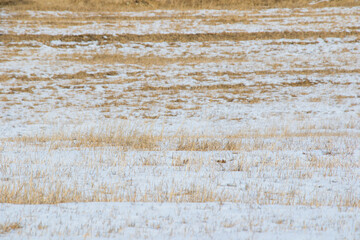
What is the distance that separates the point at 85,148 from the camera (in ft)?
25.6

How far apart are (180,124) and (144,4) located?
26865 mm

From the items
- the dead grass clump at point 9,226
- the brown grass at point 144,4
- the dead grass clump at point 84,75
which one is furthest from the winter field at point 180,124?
the brown grass at point 144,4

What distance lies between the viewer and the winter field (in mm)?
4281

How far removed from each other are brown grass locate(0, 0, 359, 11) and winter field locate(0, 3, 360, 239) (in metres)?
1.90

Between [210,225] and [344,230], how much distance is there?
1444 millimetres

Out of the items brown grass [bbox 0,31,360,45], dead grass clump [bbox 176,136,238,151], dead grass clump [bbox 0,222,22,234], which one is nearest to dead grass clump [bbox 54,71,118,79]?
brown grass [bbox 0,31,360,45]

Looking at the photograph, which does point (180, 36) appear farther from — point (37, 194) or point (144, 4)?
point (37, 194)

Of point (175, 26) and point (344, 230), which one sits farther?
point (175, 26)

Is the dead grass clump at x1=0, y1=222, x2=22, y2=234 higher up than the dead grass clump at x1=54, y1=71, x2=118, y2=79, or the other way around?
the dead grass clump at x1=0, y1=222, x2=22, y2=234

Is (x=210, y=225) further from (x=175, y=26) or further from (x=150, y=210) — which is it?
(x=175, y=26)

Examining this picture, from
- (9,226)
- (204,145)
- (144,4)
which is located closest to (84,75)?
(204,145)

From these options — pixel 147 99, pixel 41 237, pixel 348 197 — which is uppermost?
pixel 41 237

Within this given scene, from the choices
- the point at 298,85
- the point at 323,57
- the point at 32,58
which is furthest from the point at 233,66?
the point at 32,58

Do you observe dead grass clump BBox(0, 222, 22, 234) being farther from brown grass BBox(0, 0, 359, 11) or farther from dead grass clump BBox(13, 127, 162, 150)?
brown grass BBox(0, 0, 359, 11)
